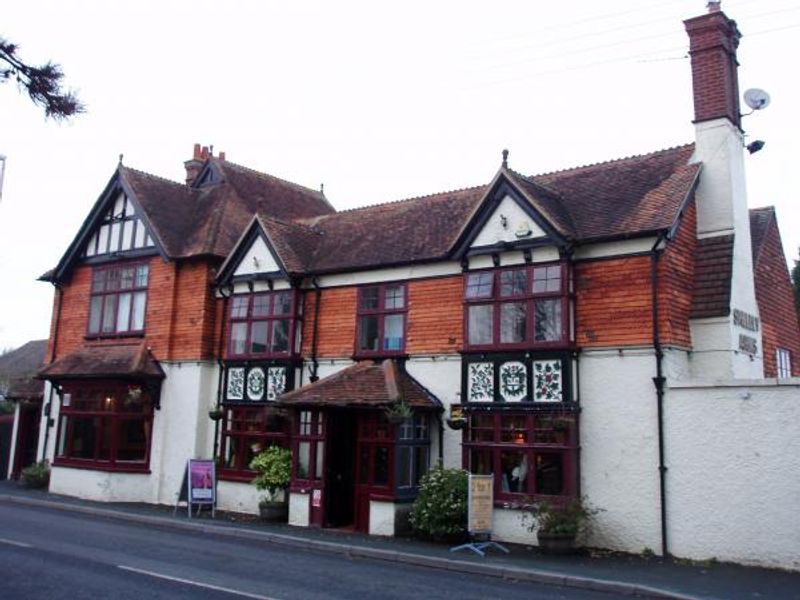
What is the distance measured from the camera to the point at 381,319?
2008cm

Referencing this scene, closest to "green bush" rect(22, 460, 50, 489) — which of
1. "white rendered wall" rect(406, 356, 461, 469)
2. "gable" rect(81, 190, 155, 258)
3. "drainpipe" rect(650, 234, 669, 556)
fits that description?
"gable" rect(81, 190, 155, 258)

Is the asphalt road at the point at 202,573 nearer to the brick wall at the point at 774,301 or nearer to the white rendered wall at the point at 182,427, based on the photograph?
the white rendered wall at the point at 182,427

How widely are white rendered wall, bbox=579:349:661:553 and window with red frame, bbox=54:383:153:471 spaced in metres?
13.2

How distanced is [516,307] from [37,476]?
16.7m

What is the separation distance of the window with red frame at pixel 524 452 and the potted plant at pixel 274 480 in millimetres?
5001

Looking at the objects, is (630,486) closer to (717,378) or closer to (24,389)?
(717,378)

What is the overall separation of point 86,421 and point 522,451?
1396 centimetres

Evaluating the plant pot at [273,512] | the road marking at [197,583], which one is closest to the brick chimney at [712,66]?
the plant pot at [273,512]

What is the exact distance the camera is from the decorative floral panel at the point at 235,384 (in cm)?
2195

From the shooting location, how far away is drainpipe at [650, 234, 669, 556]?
1492 cm

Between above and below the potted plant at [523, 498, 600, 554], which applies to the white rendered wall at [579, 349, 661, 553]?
above

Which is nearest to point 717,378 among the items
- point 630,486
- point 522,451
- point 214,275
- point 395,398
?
point 630,486

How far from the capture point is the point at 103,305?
2511cm

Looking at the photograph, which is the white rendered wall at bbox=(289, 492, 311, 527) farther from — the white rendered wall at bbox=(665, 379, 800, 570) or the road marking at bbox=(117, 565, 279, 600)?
the white rendered wall at bbox=(665, 379, 800, 570)
